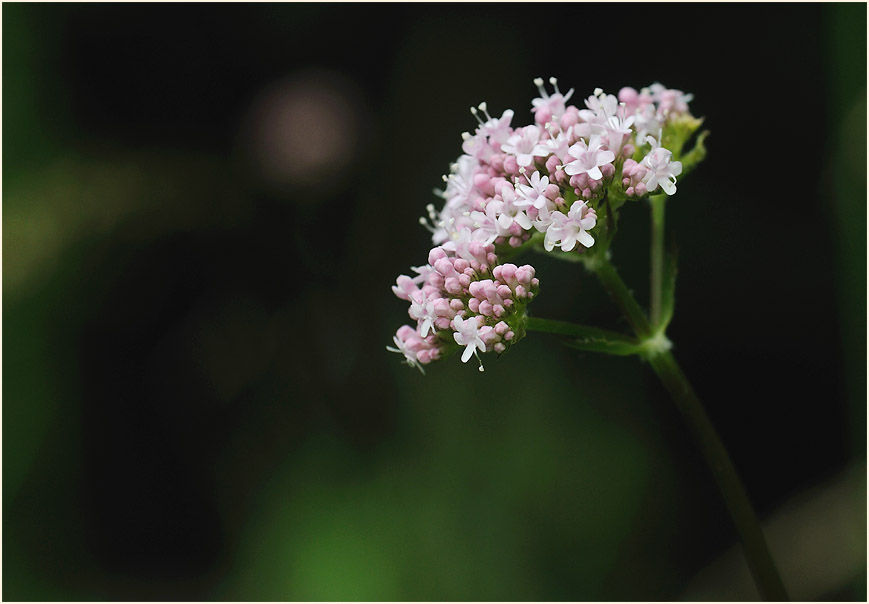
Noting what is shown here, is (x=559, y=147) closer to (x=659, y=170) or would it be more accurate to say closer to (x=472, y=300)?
(x=659, y=170)

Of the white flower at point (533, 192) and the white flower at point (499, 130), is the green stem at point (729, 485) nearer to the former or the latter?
the white flower at point (533, 192)

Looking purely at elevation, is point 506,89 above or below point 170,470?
above

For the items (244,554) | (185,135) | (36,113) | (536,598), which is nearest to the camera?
(536,598)

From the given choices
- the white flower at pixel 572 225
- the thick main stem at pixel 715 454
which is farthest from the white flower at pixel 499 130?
the thick main stem at pixel 715 454

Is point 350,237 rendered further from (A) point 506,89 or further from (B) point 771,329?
(B) point 771,329

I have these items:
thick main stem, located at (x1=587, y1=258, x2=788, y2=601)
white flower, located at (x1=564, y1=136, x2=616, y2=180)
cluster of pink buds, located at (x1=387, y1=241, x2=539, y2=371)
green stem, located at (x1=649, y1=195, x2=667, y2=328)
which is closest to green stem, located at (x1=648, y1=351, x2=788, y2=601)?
thick main stem, located at (x1=587, y1=258, x2=788, y2=601)

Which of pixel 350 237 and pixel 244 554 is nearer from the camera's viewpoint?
pixel 244 554

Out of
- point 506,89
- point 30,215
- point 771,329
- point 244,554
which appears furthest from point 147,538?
point 771,329
